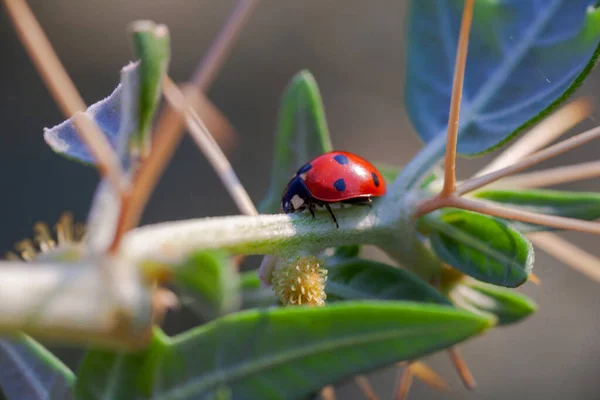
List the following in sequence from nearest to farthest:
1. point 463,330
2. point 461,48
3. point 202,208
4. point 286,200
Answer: point 463,330 < point 461,48 < point 286,200 < point 202,208

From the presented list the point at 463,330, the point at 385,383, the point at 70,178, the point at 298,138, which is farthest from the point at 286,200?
the point at 70,178

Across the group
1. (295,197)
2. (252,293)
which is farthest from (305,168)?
(252,293)

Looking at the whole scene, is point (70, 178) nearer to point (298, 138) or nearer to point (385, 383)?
point (385, 383)

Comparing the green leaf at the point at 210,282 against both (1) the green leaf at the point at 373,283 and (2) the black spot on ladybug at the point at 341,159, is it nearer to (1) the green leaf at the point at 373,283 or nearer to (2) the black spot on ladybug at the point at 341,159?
(1) the green leaf at the point at 373,283

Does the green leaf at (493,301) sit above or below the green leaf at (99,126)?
below

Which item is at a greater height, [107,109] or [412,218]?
[107,109]

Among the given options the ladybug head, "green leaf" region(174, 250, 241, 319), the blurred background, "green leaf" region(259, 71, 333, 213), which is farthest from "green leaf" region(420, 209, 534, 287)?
the blurred background

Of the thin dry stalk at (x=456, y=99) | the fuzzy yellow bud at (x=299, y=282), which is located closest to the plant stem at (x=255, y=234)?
the fuzzy yellow bud at (x=299, y=282)
